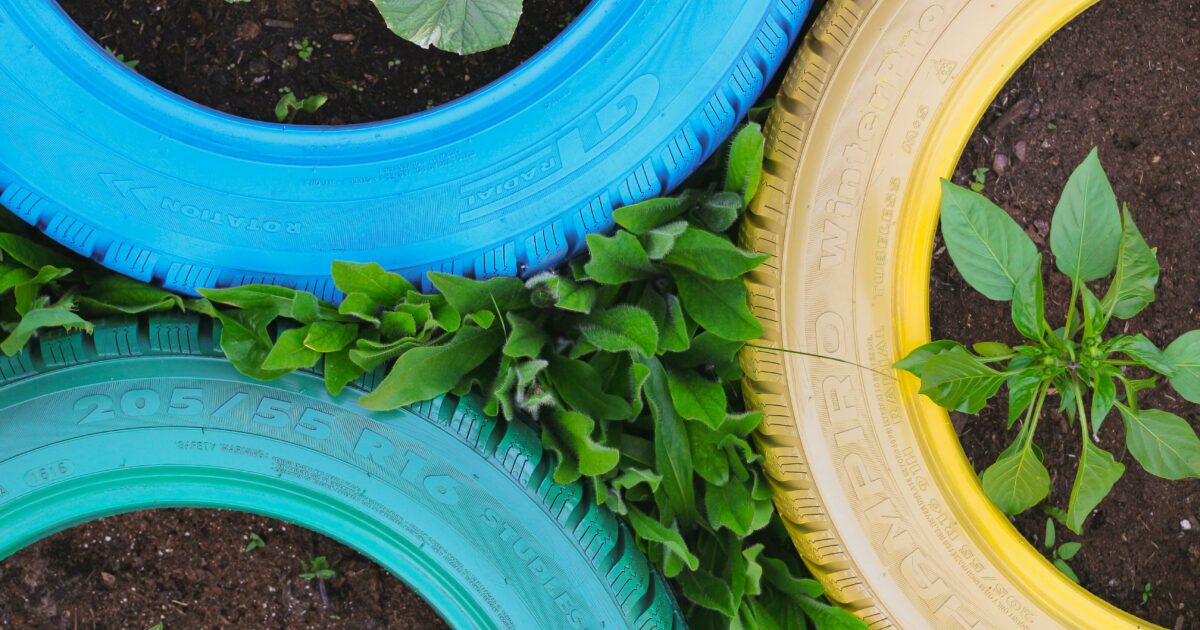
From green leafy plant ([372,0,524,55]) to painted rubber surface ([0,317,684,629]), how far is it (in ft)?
1.54

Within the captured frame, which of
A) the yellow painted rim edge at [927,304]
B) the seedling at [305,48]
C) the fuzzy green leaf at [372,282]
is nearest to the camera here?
the fuzzy green leaf at [372,282]

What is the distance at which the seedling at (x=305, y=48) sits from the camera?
1.42 metres

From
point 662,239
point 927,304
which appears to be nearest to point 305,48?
point 662,239

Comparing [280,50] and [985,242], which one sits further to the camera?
[280,50]

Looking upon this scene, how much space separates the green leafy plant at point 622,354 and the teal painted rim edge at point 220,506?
158 millimetres

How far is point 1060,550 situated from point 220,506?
1279 millimetres

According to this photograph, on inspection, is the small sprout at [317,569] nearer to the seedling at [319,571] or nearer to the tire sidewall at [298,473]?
the seedling at [319,571]

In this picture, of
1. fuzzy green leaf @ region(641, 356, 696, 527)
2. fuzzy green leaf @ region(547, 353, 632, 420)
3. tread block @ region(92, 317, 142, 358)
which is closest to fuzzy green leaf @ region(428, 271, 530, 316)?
fuzzy green leaf @ region(547, 353, 632, 420)

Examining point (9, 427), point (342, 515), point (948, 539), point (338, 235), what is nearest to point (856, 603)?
point (948, 539)

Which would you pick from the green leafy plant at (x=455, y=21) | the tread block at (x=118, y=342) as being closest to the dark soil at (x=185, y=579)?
the tread block at (x=118, y=342)

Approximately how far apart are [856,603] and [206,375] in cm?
99

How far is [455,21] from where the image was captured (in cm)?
124

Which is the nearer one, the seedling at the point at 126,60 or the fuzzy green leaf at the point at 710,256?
the fuzzy green leaf at the point at 710,256

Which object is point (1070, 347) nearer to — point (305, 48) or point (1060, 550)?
point (1060, 550)
